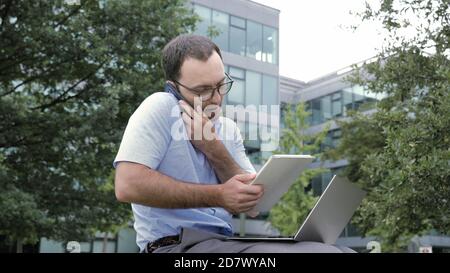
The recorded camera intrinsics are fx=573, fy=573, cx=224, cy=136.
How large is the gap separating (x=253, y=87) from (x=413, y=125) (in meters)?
22.2

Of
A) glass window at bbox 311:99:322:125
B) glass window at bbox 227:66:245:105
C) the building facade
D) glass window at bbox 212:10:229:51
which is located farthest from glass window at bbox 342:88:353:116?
glass window at bbox 212:10:229:51

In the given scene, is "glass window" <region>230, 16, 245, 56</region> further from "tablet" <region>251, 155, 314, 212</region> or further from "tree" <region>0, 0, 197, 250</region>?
"tablet" <region>251, 155, 314, 212</region>

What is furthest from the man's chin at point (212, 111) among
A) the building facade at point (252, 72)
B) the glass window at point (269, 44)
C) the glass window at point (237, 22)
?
the glass window at point (269, 44)

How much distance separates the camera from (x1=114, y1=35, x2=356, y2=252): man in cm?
206

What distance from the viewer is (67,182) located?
1253cm

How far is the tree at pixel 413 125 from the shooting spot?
8.20 m

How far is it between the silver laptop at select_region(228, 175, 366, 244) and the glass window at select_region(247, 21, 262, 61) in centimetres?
2840

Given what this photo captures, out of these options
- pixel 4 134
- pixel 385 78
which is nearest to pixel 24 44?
pixel 4 134

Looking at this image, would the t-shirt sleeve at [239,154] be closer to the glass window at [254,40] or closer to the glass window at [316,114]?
the glass window at [254,40]

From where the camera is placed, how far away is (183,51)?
2455 mm

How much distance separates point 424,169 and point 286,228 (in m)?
14.8

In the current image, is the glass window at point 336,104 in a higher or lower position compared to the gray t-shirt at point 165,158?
higher

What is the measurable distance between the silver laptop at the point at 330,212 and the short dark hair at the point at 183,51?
0.78 meters

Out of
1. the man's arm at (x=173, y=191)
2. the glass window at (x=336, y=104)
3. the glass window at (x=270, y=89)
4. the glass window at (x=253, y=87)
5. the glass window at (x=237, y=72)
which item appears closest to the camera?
the man's arm at (x=173, y=191)
